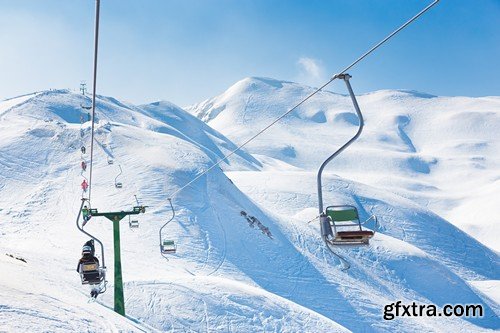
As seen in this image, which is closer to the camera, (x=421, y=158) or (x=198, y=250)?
(x=198, y=250)

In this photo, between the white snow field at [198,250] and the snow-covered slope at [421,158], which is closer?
the white snow field at [198,250]

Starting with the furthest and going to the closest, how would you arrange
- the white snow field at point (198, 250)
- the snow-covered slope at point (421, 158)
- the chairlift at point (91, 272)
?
the snow-covered slope at point (421, 158)
the white snow field at point (198, 250)
the chairlift at point (91, 272)

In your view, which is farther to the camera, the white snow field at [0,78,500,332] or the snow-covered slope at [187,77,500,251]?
the snow-covered slope at [187,77,500,251]

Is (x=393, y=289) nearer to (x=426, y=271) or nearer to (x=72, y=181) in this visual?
(x=426, y=271)

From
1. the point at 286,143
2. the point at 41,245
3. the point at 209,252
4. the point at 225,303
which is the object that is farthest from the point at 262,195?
the point at 286,143

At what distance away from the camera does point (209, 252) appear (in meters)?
34.3

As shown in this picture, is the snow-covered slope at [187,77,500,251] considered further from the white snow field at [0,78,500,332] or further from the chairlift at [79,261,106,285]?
the chairlift at [79,261,106,285]

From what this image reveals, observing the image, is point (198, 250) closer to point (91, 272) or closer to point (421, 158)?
→ point (91, 272)

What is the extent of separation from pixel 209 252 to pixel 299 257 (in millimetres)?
8141

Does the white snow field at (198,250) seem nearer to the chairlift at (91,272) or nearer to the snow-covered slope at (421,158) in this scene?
the chairlift at (91,272)

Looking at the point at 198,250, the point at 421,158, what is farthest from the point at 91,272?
the point at 421,158

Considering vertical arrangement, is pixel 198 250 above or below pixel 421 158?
below

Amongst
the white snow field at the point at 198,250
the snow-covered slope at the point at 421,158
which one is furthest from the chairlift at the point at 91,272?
the snow-covered slope at the point at 421,158

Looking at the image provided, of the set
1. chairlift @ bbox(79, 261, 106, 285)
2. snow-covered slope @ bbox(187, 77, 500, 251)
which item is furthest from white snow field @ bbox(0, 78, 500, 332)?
snow-covered slope @ bbox(187, 77, 500, 251)
